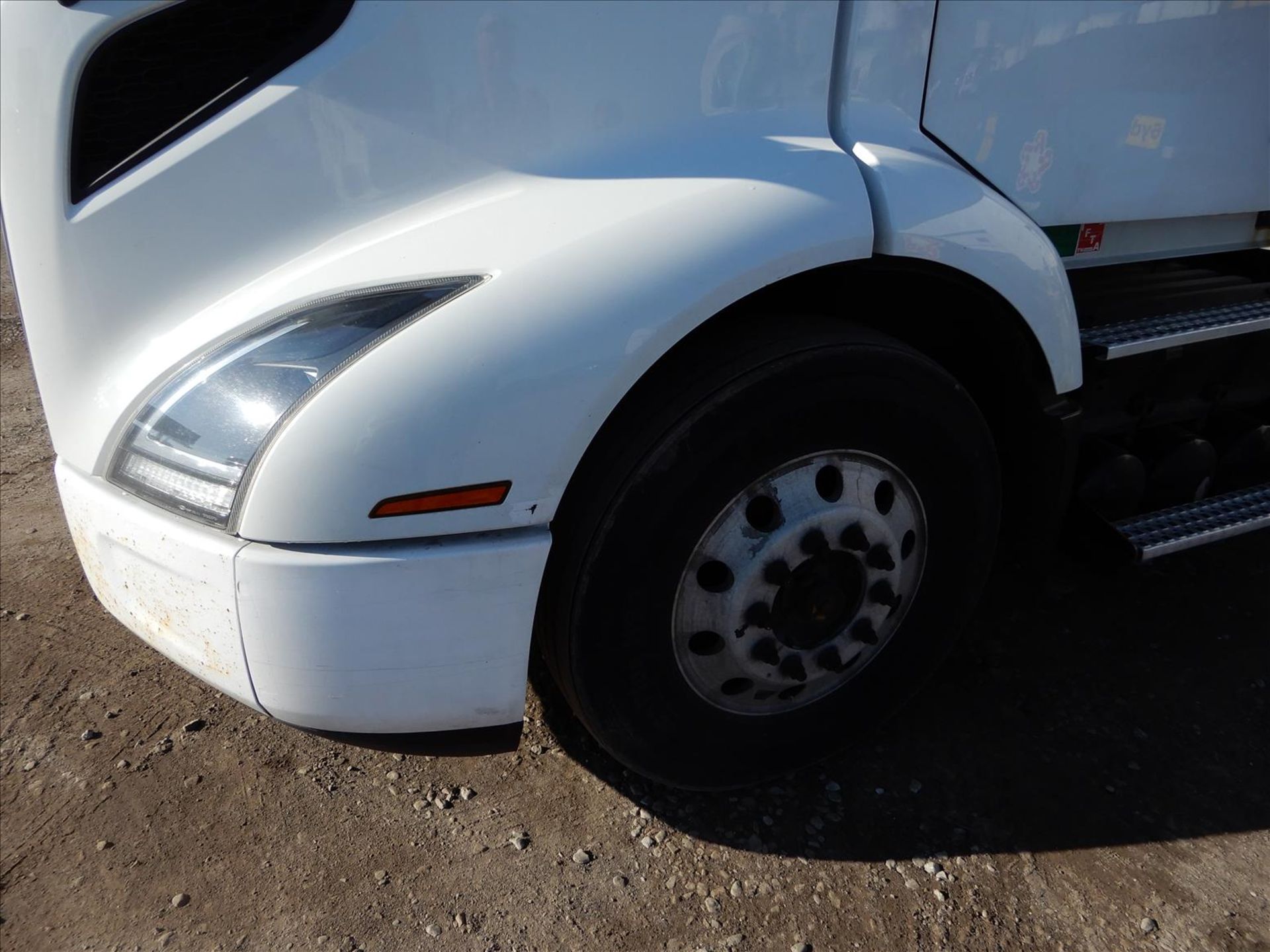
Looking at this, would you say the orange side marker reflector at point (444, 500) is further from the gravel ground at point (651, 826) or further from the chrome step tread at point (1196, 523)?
the chrome step tread at point (1196, 523)

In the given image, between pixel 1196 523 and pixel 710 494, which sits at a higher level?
pixel 710 494

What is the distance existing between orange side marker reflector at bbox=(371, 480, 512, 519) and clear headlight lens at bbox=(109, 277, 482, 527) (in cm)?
23

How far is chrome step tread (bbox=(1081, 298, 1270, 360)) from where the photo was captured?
2.42 m

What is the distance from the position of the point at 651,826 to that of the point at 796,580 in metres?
0.70

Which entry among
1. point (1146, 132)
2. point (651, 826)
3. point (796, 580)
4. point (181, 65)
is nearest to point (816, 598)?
point (796, 580)

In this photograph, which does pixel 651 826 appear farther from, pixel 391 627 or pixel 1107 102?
pixel 1107 102

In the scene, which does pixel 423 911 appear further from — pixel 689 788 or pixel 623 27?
pixel 623 27

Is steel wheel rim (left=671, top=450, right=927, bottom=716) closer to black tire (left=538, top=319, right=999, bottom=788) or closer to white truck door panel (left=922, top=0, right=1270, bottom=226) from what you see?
black tire (left=538, top=319, right=999, bottom=788)

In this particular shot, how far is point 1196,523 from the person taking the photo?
2.63 m

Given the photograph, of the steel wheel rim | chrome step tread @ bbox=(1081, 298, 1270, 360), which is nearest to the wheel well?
chrome step tread @ bbox=(1081, 298, 1270, 360)

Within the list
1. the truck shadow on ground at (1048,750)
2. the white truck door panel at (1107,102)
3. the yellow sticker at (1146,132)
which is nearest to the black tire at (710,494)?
the truck shadow on ground at (1048,750)

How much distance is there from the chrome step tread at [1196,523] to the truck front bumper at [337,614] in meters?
1.68

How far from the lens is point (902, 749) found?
2533mm

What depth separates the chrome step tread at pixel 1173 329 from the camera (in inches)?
95.3
